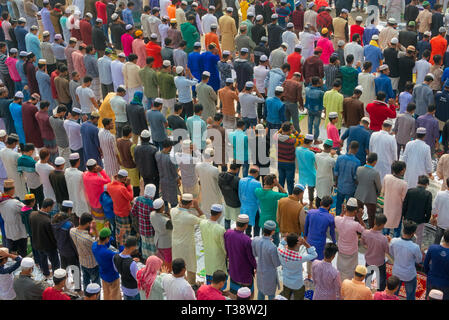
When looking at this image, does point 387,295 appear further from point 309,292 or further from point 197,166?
point 197,166

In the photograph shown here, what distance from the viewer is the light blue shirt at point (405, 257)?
882 cm

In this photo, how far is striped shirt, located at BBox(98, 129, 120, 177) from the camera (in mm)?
12031

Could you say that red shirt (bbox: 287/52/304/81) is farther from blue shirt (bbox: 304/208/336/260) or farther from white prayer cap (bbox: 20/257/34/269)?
white prayer cap (bbox: 20/257/34/269)

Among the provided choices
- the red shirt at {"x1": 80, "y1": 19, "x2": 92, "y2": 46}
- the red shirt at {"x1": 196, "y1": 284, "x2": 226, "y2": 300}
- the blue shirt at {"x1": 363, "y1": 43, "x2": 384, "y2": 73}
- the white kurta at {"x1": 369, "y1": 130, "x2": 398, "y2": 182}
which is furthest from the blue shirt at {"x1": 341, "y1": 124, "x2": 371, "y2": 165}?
the red shirt at {"x1": 80, "y1": 19, "x2": 92, "y2": 46}

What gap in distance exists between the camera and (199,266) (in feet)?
35.8

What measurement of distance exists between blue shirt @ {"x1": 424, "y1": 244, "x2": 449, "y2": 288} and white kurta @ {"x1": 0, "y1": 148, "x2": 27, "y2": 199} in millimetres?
7470

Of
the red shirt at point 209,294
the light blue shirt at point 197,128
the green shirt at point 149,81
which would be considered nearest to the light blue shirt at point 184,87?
the green shirt at point 149,81

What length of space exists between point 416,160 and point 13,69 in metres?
10.5

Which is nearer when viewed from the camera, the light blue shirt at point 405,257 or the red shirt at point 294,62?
the light blue shirt at point 405,257

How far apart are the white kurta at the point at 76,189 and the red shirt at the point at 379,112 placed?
599cm

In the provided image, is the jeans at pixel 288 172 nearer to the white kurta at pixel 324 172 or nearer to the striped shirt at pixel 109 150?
the white kurta at pixel 324 172

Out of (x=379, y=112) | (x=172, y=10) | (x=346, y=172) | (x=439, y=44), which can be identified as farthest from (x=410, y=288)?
(x=172, y=10)

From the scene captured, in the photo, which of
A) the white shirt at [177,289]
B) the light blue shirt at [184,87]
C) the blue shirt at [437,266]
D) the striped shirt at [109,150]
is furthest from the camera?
the light blue shirt at [184,87]

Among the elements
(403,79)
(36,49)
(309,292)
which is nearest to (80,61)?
(36,49)
